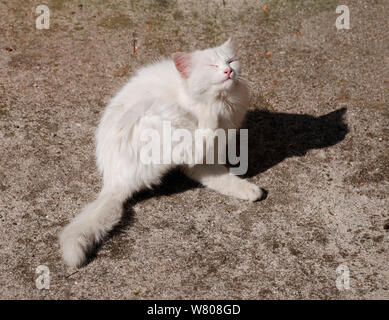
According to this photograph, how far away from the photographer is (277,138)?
4.21 meters

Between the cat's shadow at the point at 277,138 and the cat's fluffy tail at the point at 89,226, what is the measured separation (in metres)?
0.36

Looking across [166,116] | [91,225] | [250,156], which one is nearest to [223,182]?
[250,156]

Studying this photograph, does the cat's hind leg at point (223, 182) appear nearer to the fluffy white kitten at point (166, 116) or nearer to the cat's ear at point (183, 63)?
the fluffy white kitten at point (166, 116)

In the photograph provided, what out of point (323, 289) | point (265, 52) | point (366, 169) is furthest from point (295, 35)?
point (323, 289)

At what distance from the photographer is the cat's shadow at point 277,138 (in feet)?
12.6

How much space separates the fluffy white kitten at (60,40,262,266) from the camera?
334cm

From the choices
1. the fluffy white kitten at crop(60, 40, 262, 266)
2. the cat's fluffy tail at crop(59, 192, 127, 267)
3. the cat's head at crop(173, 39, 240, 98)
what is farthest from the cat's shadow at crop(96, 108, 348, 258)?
the cat's head at crop(173, 39, 240, 98)

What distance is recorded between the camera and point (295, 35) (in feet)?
17.0

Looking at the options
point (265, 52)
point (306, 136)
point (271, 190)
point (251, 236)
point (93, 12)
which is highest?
point (93, 12)

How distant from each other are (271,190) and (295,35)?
88.1 inches

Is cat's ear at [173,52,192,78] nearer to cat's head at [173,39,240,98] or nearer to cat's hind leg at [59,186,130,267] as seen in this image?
cat's head at [173,39,240,98]

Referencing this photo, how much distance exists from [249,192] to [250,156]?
1.78 ft

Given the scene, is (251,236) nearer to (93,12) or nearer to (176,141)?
(176,141)

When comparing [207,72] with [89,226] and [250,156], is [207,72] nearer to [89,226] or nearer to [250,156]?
[250,156]
